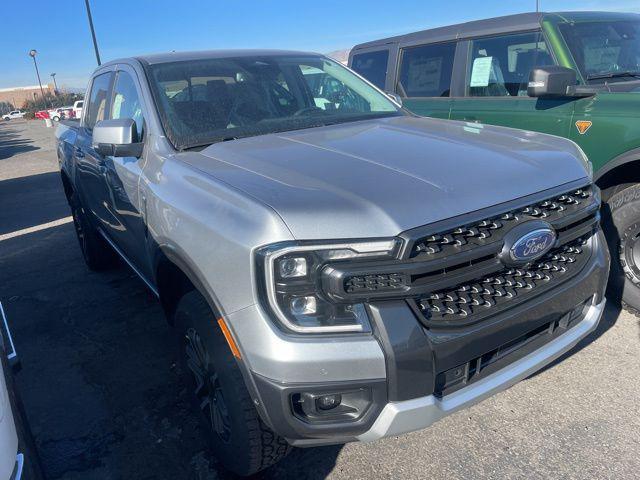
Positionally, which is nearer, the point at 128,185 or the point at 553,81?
the point at 128,185

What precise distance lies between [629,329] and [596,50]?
2.20 m

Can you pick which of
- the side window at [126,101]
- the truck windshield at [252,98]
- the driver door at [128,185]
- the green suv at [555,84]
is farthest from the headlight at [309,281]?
the side window at [126,101]

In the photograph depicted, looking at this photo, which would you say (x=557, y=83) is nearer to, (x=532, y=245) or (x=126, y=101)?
(x=532, y=245)

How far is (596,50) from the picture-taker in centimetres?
419

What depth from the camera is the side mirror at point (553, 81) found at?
367 centimetres

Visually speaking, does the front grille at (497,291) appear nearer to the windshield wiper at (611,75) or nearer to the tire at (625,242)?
the tire at (625,242)

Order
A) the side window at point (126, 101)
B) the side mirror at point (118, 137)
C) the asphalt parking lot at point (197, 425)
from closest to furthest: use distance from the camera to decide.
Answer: the asphalt parking lot at point (197, 425), the side mirror at point (118, 137), the side window at point (126, 101)

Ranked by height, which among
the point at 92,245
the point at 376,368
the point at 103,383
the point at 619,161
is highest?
the point at 619,161

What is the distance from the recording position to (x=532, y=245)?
2.02m

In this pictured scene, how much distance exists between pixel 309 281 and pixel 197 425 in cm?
146

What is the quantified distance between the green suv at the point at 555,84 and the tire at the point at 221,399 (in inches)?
71.7

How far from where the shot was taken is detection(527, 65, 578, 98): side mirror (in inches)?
144

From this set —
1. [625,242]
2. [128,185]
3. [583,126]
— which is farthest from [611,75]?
[128,185]

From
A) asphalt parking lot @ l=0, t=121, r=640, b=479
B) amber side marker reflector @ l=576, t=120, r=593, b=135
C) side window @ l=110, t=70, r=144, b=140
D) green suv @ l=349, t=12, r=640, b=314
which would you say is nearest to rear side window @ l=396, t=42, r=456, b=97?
green suv @ l=349, t=12, r=640, b=314
